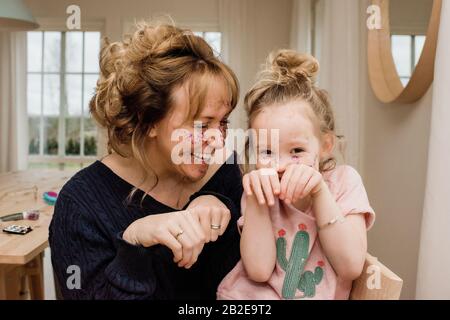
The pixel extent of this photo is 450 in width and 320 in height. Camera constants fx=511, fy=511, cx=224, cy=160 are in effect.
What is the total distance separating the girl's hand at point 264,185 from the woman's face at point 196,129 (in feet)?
0.49

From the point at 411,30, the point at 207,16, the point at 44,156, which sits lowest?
the point at 44,156

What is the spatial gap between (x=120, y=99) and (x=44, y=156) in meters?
4.01

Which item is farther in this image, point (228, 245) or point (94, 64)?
point (94, 64)

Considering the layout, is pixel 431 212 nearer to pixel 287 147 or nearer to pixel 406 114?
pixel 287 147

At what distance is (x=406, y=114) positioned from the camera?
5.29 feet

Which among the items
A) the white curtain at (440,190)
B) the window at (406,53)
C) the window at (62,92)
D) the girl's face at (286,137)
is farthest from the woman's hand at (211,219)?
the window at (62,92)

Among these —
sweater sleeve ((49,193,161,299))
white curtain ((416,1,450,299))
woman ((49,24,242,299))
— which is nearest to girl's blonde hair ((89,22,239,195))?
woman ((49,24,242,299))

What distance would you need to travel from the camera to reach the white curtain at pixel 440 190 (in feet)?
3.07

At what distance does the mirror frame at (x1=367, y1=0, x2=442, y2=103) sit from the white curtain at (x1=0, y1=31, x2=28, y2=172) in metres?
3.47

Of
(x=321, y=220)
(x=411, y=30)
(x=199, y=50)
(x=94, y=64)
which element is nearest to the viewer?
(x=321, y=220)

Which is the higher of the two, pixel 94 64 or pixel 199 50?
pixel 94 64

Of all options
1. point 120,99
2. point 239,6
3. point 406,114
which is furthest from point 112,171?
point 239,6

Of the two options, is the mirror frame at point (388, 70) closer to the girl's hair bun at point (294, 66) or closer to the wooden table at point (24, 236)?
the girl's hair bun at point (294, 66)

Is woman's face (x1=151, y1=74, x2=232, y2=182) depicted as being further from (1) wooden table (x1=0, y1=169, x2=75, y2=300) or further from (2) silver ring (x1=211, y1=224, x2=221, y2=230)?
(1) wooden table (x1=0, y1=169, x2=75, y2=300)
